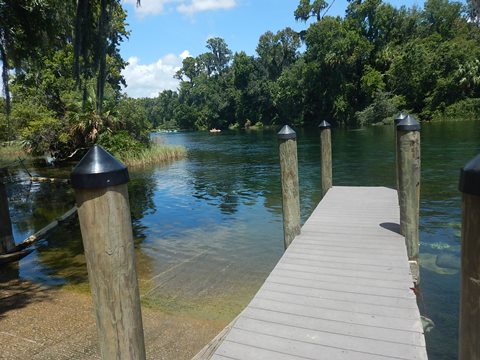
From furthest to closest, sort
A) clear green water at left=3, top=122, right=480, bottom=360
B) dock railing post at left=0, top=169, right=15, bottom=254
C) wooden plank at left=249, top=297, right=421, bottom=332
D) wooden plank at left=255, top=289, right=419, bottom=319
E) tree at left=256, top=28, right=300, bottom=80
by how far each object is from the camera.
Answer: tree at left=256, top=28, right=300, bottom=80
dock railing post at left=0, top=169, right=15, bottom=254
clear green water at left=3, top=122, right=480, bottom=360
wooden plank at left=255, top=289, right=419, bottom=319
wooden plank at left=249, top=297, right=421, bottom=332

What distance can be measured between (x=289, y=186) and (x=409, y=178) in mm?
1711

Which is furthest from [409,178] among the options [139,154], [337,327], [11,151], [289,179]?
[11,151]

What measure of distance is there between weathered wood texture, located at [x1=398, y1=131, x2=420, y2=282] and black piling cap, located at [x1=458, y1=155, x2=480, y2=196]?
438 cm

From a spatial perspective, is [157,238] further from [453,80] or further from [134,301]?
[453,80]

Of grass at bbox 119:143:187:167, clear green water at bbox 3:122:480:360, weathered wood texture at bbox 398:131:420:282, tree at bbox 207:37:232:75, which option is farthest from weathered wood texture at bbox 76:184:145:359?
tree at bbox 207:37:232:75

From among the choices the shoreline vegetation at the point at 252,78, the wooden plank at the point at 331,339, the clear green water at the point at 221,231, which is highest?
the shoreline vegetation at the point at 252,78

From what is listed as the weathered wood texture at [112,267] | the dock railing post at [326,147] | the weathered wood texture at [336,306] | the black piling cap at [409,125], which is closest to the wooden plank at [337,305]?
the weathered wood texture at [336,306]

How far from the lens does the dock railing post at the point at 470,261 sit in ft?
4.88

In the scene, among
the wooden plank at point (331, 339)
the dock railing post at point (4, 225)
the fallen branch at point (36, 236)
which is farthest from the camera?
the fallen branch at point (36, 236)

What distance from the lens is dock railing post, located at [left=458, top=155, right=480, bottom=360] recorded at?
149 cm

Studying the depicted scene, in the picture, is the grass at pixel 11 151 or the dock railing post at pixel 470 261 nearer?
the dock railing post at pixel 470 261

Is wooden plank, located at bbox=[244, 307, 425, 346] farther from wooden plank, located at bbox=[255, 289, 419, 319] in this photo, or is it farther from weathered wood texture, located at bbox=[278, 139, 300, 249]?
weathered wood texture, located at bbox=[278, 139, 300, 249]

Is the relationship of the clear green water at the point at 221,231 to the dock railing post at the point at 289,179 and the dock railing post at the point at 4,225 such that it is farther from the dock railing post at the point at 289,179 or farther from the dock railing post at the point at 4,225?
the dock railing post at the point at 289,179

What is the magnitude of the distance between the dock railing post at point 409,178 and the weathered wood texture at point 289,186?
1516mm
